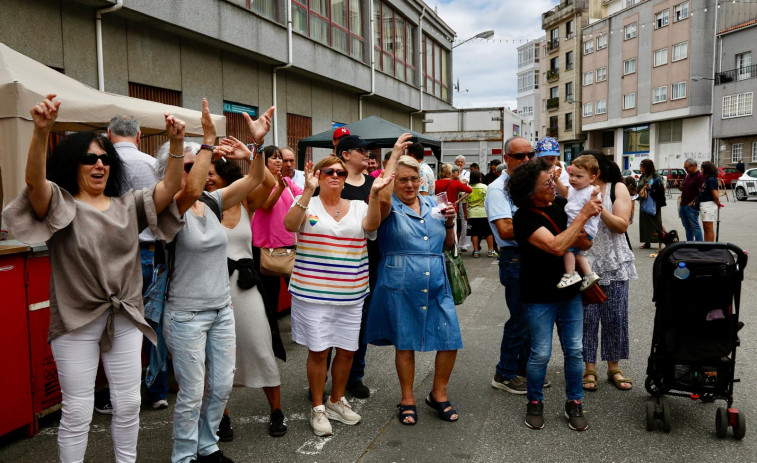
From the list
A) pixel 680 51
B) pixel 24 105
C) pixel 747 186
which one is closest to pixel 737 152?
pixel 680 51

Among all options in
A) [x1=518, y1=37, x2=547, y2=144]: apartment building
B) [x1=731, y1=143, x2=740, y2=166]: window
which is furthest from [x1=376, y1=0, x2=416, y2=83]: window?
[x1=518, y1=37, x2=547, y2=144]: apartment building

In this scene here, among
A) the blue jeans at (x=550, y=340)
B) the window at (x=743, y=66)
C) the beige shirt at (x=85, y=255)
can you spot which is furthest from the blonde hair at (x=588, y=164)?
the window at (x=743, y=66)

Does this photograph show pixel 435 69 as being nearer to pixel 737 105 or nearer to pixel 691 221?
pixel 691 221

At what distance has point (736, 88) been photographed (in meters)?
42.2

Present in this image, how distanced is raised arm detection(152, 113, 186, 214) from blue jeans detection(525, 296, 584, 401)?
2442 mm

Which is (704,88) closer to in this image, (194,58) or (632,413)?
(194,58)

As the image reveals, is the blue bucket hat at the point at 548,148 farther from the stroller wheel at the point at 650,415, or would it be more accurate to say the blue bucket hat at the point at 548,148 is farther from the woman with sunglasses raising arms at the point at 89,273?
the woman with sunglasses raising arms at the point at 89,273

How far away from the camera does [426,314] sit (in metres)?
4.22

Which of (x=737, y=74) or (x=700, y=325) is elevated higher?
(x=737, y=74)

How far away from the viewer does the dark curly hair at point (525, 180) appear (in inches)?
157

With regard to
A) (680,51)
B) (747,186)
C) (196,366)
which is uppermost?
(680,51)

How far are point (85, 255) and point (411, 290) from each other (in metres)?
2.12

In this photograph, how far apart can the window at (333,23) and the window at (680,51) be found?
3435 centimetres

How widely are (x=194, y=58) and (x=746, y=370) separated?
11484 millimetres
